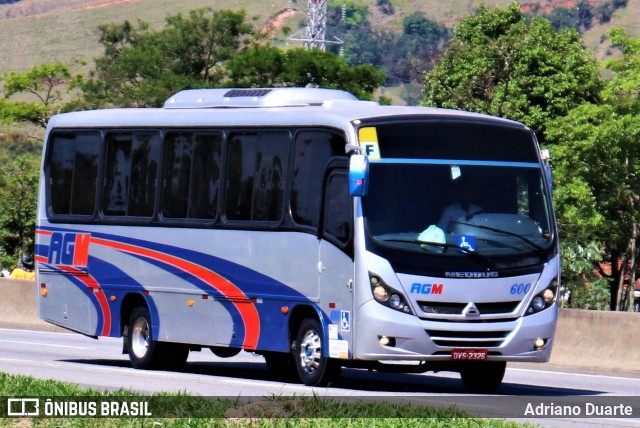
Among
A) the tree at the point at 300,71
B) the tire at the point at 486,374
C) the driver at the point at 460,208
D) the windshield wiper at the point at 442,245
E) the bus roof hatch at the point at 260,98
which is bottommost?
the tire at the point at 486,374

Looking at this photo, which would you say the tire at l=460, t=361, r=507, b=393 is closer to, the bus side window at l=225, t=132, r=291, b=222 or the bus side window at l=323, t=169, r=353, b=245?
the bus side window at l=323, t=169, r=353, b=245

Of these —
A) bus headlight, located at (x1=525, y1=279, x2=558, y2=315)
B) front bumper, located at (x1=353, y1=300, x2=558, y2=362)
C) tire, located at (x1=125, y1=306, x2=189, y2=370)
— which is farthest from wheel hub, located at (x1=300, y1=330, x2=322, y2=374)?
tire, located at (x1=125, y1=306, x2=189, y2=370)

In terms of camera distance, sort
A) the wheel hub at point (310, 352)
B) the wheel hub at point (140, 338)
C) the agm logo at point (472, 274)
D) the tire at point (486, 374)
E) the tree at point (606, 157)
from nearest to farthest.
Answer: the agm logo at point (472, 274)
the wheel hub at point (310, 352)
the tire at point (486, 374)
the wheel hub at point (140, 338)
the tree at point (606, 157)

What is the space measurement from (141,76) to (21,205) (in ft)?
57.0

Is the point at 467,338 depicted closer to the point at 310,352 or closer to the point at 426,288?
the point at 426,288

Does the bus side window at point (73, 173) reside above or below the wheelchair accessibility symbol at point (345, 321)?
above

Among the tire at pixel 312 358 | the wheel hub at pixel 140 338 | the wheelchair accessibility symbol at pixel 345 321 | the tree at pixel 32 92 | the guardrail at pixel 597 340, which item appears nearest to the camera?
the wheelchair accessibility symbol at pixel 345 321

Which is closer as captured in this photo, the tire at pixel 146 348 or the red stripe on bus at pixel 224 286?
the red stripe on bus at pixel 224 286

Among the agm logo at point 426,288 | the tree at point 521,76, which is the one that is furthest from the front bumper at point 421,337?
the tree at point 521,76

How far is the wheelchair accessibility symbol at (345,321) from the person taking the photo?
605 inches

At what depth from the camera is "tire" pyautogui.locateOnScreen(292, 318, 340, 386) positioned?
51.8 ft

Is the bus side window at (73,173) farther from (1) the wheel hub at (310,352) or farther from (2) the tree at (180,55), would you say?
(2) the tree at (180,55)

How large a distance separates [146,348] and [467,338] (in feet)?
18.0

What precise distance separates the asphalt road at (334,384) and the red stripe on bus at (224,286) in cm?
59
